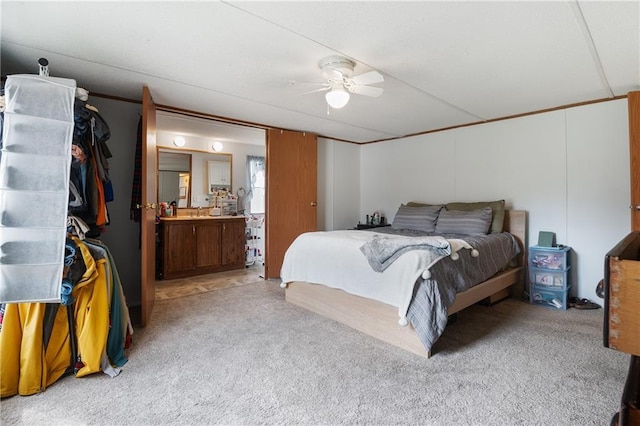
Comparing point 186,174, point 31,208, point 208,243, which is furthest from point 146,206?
point 186,174

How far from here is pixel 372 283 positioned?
8.02 ft

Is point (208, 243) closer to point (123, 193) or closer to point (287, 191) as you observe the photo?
point (287, 191)

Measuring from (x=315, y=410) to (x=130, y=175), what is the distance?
2916mm

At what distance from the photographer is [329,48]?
2.06 m

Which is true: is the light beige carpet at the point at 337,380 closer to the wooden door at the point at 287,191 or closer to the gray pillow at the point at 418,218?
the gray pillow at the point at 418,218

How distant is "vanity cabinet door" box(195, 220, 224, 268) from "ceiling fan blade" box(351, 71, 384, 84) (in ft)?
10.8

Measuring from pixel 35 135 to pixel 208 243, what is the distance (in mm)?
3023

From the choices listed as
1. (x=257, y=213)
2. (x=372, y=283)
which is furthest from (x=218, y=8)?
(x=257, y=213)

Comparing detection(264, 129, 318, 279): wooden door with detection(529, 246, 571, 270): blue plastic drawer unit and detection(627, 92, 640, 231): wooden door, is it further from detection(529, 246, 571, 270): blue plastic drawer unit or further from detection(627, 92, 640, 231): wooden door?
detection(627, 92, 640, 231): wooden door

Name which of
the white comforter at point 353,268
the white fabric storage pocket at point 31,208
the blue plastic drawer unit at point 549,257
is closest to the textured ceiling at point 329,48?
the white fabric storage pocket at point 31,208

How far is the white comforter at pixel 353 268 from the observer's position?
221cm

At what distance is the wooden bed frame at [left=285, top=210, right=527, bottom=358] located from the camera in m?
2.31

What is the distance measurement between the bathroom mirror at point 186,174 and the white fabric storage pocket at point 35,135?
305 cm

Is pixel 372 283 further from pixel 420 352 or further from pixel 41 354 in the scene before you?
pixel 41 354
